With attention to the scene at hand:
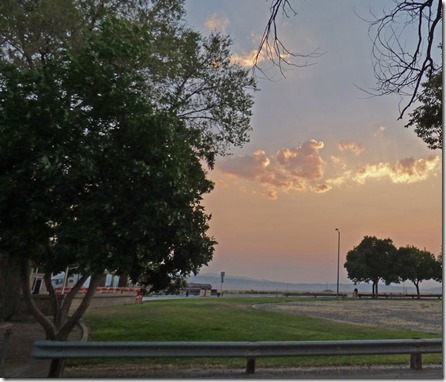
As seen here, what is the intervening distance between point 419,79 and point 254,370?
578 centimetres

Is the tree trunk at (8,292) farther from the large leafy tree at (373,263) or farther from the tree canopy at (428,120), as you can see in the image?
the large leafy tree at (373,263)

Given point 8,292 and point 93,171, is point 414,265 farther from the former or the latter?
point 93,171

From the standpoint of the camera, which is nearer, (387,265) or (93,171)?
(93,171)

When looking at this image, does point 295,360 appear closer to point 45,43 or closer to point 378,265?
point 45,43

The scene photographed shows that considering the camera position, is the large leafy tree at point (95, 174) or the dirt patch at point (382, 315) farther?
the dirt patch at point (382, 315)

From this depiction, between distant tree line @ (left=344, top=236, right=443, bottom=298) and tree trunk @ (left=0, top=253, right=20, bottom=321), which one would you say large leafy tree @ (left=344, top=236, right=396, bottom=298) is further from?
→ tree trunk @ (left=0, top=253, right=20, bottom=321)

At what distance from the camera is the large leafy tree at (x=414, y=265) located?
71312 millimetres

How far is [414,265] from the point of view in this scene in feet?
235

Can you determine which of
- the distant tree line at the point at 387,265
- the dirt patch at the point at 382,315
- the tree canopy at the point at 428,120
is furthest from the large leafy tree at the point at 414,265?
the tree canopy at the point at 428,120

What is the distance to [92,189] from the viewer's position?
7941mm

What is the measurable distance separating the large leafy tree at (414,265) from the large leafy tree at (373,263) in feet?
5.26

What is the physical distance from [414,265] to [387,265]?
4950 millimetres

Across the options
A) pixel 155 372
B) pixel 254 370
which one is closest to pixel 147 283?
pixel 155 372

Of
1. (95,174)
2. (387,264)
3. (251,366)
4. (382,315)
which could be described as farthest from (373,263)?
(95,174)
